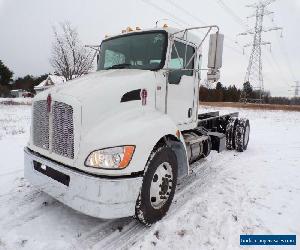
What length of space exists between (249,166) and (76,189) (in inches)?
204

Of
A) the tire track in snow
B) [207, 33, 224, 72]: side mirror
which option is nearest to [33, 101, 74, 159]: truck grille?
the tire track in snow

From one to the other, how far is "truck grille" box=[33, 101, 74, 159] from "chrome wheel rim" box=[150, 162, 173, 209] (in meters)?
1.26

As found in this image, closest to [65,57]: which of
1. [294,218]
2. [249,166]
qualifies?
[249,166]

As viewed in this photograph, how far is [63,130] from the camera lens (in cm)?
368

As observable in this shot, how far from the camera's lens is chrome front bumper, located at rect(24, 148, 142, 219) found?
11.1ft

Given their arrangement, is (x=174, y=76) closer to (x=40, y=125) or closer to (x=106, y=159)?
(x=106, y=159)

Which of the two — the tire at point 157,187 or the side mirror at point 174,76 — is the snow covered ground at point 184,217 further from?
the side mirror at point 174,76

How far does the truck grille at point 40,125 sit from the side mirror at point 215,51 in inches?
111

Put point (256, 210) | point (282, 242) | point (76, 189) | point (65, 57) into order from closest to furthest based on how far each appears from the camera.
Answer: point (76, 189), point (282, 242), point (256, 210), point (65, 57)

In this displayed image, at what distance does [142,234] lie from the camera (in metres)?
3.81

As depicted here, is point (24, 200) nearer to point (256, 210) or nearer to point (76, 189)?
point (76, 189)

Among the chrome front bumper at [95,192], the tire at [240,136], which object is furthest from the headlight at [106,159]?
the tire at [240,136]

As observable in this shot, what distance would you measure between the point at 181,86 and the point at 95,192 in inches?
110

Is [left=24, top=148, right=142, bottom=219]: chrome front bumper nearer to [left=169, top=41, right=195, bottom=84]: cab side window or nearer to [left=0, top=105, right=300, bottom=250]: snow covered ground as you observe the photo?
[left=0, top=105, right=300, bottom=250]: snow covered ground
